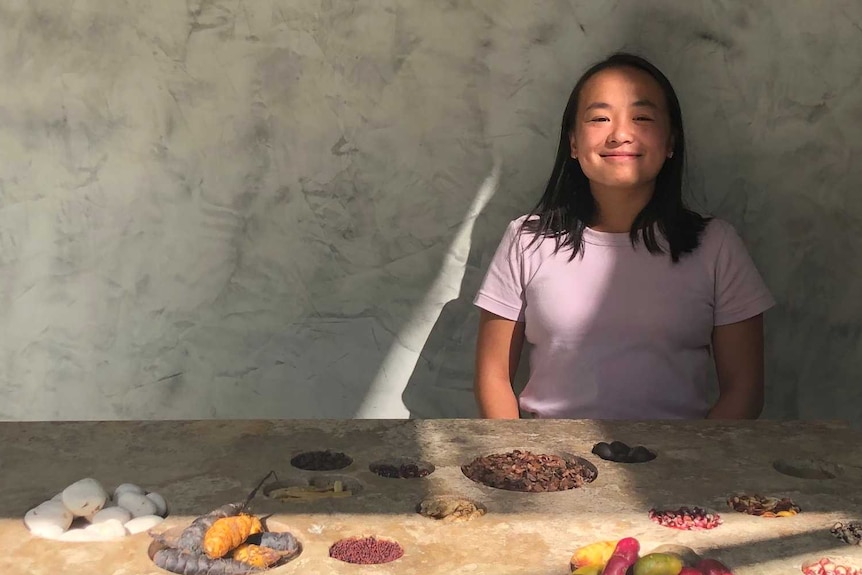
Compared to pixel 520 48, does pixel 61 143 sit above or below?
below

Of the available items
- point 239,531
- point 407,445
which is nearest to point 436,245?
point 407,445

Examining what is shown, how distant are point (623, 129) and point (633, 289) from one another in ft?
1.19

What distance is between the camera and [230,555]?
1298 millimetres

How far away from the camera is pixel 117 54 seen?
8.05 ft

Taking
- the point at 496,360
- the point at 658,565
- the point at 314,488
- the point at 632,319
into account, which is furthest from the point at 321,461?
the point at 632,319

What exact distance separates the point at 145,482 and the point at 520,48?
1437 mm

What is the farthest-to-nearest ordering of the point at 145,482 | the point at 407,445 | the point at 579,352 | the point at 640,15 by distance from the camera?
the point at 640,15 → the point at 579,352 → the point at 407,445 → the point at 145,482

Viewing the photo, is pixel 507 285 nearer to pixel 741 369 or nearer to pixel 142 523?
pixel 741 369

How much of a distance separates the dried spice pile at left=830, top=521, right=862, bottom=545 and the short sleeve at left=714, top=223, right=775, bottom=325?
833 mm

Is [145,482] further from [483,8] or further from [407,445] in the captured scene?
[483,8]

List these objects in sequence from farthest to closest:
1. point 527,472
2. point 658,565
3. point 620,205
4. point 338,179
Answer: point 338,179, point 620,205, point 527,472, point 658,565

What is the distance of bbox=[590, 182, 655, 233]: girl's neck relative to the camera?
7.38 ft

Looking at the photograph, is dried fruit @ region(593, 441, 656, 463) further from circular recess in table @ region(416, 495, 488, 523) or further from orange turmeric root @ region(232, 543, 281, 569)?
orange turmeric root @ region(232, 543, 281, 569)

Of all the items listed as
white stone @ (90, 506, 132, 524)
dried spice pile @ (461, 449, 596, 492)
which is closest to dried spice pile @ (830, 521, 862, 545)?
dried spice pile @ (461, 449, 596, 492)
